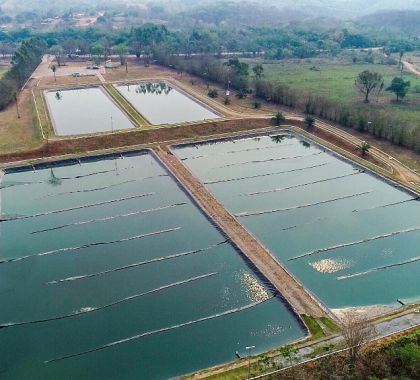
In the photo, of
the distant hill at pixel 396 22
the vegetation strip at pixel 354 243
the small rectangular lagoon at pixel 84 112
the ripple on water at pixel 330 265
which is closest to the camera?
the ripple on water at pixel 330 265

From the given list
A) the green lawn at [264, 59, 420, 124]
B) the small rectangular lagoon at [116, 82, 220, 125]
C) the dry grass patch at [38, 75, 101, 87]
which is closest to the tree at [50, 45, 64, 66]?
the dry grass patch at [38, 75, 101, 87]

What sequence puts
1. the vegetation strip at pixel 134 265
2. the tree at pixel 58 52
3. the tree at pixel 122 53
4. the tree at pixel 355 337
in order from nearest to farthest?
the tree at pixel 355 337, the vegetation strip at pixel 134 265, the tree at pixel 58 52, the tree at pixel 122 53

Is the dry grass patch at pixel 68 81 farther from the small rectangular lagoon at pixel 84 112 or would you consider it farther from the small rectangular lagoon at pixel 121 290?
the small rectangular lagoon at pixel 121 290

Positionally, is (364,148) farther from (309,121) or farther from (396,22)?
(396,22)

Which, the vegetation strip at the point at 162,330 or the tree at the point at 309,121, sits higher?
the tree at the point at 309,121

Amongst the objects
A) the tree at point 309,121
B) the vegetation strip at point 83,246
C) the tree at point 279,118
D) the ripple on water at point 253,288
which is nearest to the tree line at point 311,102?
the tree at point 309,121

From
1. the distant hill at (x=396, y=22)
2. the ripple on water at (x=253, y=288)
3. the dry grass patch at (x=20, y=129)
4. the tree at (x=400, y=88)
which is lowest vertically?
the distant hill at (x=396, y=22)

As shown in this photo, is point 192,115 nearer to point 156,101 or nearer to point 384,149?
point 156,101

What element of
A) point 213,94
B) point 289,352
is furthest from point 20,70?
point 289,352
